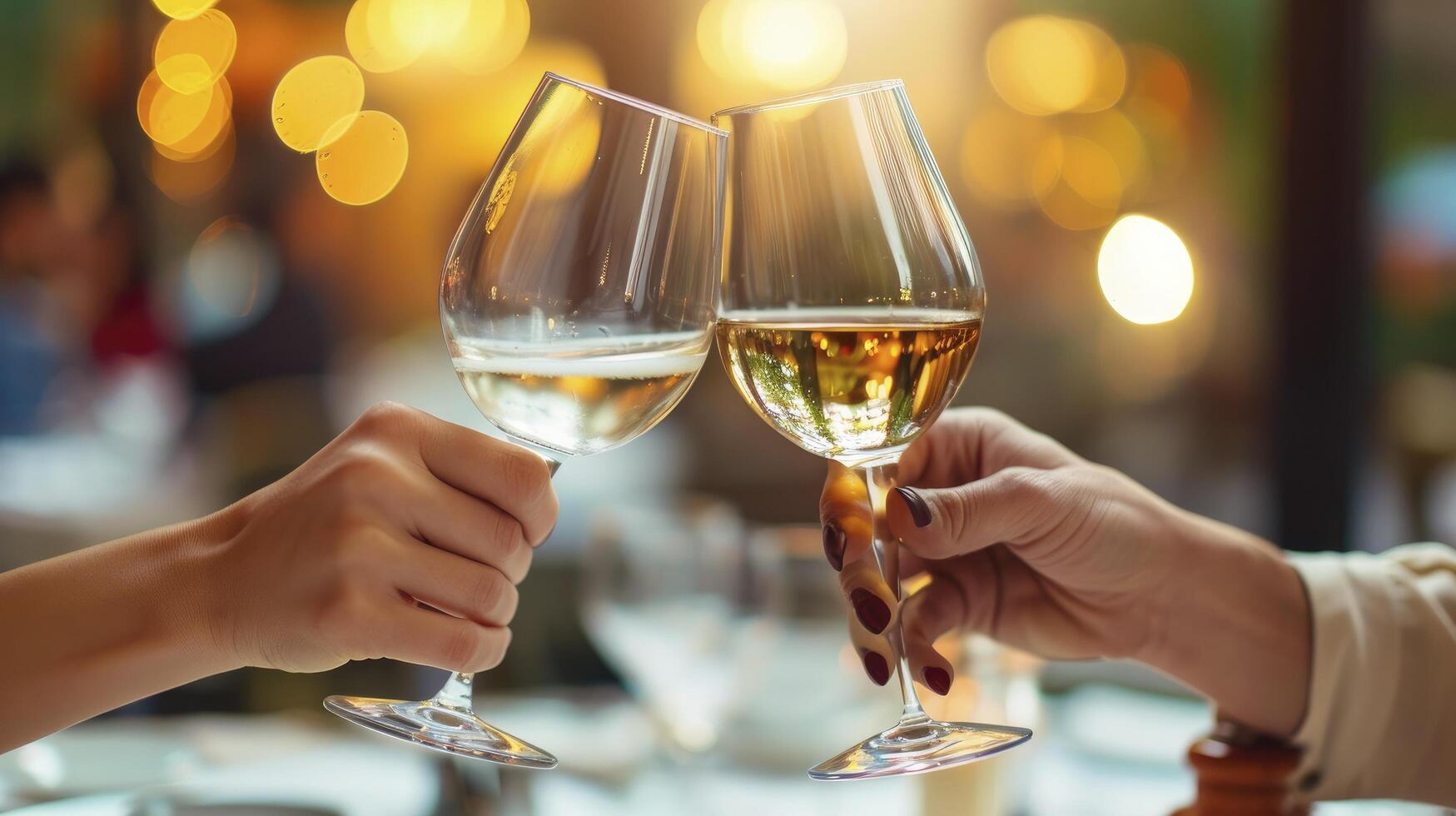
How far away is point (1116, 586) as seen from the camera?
3.34 feet

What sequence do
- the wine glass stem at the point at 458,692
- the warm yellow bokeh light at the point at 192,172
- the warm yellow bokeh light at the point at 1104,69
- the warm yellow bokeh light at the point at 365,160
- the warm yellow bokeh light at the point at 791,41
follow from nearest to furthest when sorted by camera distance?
the wine glass stem at the point at 458,692, the warm yellow bokeh light at the point at 1104,69, the warm yellow bokeh light at the point at 791,41, the warm yellow bokeh light at the point at 365,160, the warm yellow bokeh light at the point at 192,172

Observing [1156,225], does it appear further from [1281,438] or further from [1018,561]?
[1018,561]

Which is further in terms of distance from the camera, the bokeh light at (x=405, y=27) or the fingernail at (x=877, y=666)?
the bokeh light at (x=405, y=27)

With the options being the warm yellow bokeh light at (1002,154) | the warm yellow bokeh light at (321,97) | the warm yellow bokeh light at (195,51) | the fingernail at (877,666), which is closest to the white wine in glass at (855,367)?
the fingernail at (877,666)

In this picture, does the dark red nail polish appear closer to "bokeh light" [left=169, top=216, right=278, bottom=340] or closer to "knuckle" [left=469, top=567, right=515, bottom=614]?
"knuckle" [left=469, top=567, right=515, bottom=614]

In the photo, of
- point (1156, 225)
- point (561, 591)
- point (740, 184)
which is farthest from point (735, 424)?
point (740, 184)

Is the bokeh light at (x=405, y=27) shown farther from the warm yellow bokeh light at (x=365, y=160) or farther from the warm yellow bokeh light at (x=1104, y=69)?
the warm yellow bokeh light at (x=1104, y=69)

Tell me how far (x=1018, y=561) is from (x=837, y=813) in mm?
289

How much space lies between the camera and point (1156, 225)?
14.6 feet

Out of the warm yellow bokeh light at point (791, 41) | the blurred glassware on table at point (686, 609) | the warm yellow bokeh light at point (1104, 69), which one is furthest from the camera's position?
the warm yellow bokeh light at point (791, 41)

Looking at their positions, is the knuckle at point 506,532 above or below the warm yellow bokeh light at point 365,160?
below

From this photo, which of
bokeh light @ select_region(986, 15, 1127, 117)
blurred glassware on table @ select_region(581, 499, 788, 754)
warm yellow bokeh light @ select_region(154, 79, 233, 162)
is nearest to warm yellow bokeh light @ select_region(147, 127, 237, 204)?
warm yellow bokeh light @ select_region(154, 79, 233, 162)

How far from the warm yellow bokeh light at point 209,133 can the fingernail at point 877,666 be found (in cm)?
618

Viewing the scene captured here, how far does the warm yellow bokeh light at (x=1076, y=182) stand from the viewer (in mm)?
4648
